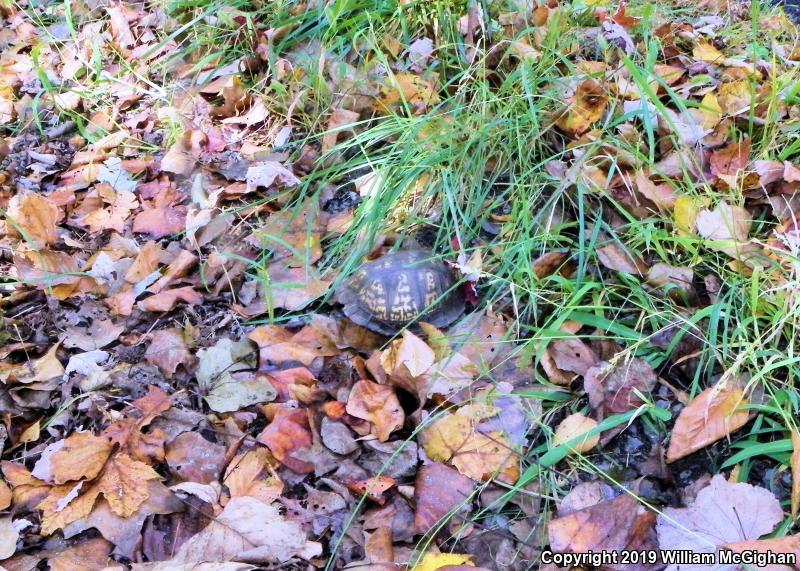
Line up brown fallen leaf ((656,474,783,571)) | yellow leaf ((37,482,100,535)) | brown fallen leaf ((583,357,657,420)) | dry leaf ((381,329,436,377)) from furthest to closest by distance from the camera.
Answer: dry leaf ((381,329,436,377)) < brown fallen leaf ((583,357,657,420)) < yellow leaf ((37,482,100,535)) < brown fallen leaf ((656,474,783,571))

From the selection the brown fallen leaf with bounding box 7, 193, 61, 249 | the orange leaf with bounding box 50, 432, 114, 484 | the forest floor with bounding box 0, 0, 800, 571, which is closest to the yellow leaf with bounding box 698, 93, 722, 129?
the forest floor with bounding box 0, 0, 800, 571

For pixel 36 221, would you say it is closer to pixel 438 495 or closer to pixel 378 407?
pixel 378 407

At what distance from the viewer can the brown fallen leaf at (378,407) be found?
5.93 ft

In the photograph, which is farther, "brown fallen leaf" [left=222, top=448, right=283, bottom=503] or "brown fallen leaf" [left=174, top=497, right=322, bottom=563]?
"brown fallen leaf" [left=222, top=448, right=283, bottom=503]

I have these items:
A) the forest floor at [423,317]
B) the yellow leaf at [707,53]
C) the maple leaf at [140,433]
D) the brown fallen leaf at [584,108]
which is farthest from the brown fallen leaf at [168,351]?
the yellow leaf at [707,53]

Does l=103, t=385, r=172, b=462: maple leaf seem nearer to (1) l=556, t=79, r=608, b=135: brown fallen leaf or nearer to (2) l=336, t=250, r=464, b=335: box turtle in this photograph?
(2) l=336, t=250, r=464, b=335: box turtle

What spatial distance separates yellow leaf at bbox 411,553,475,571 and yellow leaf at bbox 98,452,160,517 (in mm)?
711

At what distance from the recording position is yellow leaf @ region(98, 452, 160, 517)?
1626 mm

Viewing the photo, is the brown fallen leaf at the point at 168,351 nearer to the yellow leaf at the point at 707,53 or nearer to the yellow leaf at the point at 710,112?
the yellow leaf at the point at 710,112

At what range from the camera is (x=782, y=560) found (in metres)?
1.37

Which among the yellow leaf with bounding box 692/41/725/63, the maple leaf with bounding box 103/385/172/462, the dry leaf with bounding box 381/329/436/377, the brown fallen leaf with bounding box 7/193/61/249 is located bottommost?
the dry leaf with bounding box 381/329/436/377

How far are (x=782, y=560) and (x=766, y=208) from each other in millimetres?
1127

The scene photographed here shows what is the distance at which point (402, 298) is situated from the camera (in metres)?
2.11

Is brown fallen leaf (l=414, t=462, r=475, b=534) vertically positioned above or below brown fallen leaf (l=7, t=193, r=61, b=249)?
below
